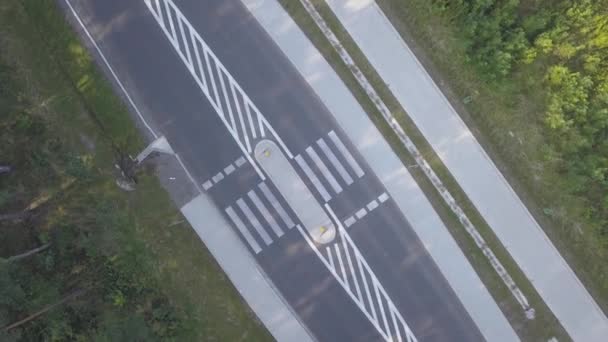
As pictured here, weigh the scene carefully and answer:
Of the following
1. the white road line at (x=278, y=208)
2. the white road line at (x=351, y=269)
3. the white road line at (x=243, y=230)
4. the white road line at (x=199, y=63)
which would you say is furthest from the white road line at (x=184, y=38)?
the white road line at (x=351, y=269)

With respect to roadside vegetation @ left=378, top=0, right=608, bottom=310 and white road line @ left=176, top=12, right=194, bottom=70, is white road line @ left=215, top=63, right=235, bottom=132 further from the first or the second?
roadside vegetation @ left=378, top=0, right=608, bottom=310

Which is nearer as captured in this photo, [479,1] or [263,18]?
[479,1]

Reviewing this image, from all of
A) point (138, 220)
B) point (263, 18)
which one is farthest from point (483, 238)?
point (138, 220)

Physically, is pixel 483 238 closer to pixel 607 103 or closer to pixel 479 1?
pixel 607 103

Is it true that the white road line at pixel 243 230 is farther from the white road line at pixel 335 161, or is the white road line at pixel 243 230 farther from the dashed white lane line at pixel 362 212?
the white road line at pixel 335 161

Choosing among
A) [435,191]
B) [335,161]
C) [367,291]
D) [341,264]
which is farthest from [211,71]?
[367,291]
